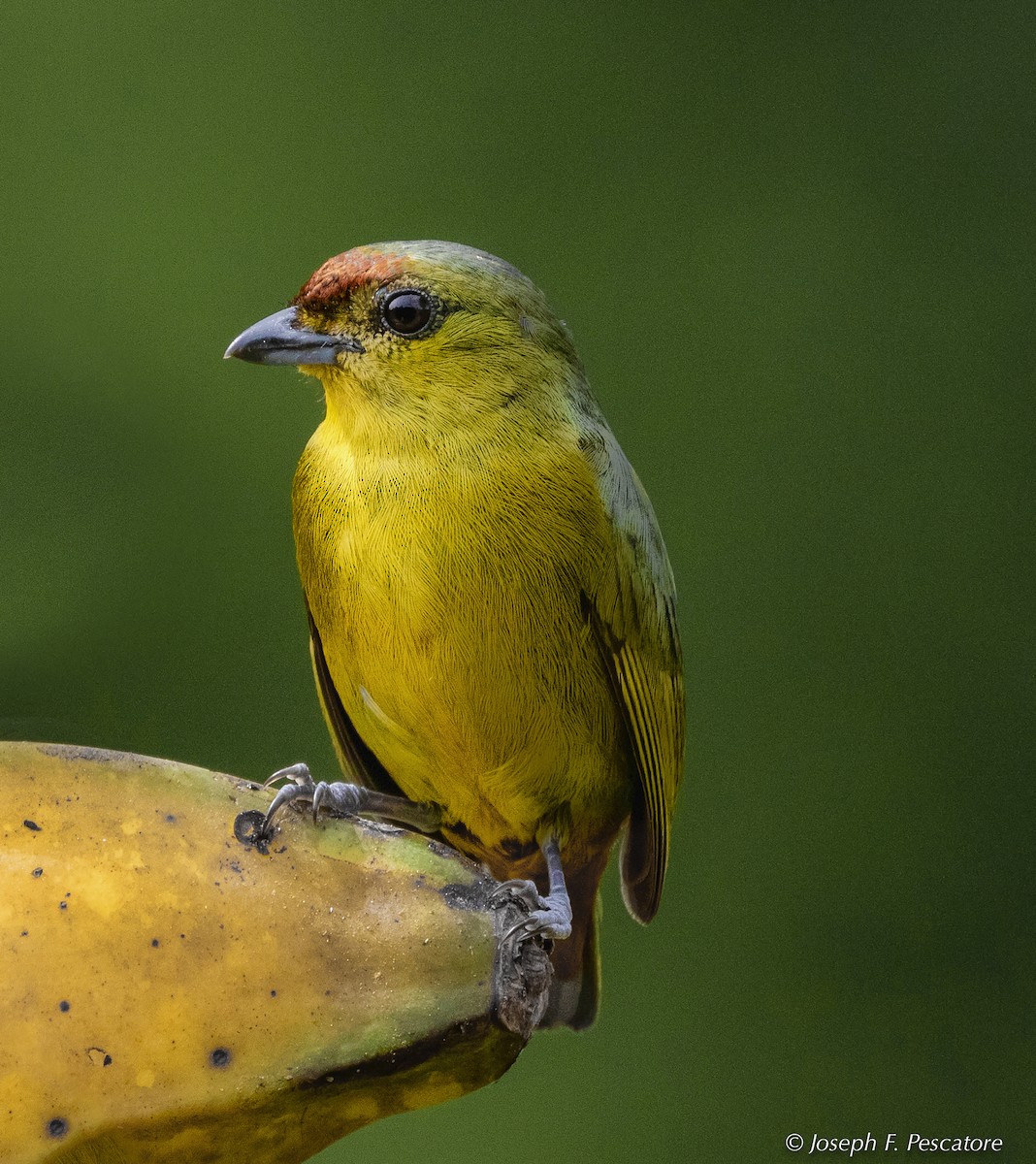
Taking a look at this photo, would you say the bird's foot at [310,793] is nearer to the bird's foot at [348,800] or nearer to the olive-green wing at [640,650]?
the bird's foot at [348,800]

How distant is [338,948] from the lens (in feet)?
2.95

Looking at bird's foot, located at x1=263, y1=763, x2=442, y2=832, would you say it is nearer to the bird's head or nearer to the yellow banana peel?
the yellow banana peel

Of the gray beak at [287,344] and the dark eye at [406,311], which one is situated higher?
the dark eye at [406,311]

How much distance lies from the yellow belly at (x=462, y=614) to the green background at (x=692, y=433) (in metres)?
0.22

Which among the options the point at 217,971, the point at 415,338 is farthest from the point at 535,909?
the point at 415,338

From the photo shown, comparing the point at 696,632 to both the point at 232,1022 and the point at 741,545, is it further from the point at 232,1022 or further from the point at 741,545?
the point at 232,1022

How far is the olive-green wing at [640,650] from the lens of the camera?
Result: 1261 mm

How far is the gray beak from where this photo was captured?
1.14 meters

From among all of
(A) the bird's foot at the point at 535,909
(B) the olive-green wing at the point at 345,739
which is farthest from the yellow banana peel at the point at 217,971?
(B) the olive-green wing at the point at 345,739

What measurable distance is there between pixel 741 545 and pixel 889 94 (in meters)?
0.57

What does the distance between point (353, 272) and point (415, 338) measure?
0.27ft

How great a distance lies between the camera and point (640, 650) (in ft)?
4.27

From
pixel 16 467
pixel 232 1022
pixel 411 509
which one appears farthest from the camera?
pixel 16 467

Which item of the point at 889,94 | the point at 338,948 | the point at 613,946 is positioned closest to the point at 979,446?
the point at 889,94
